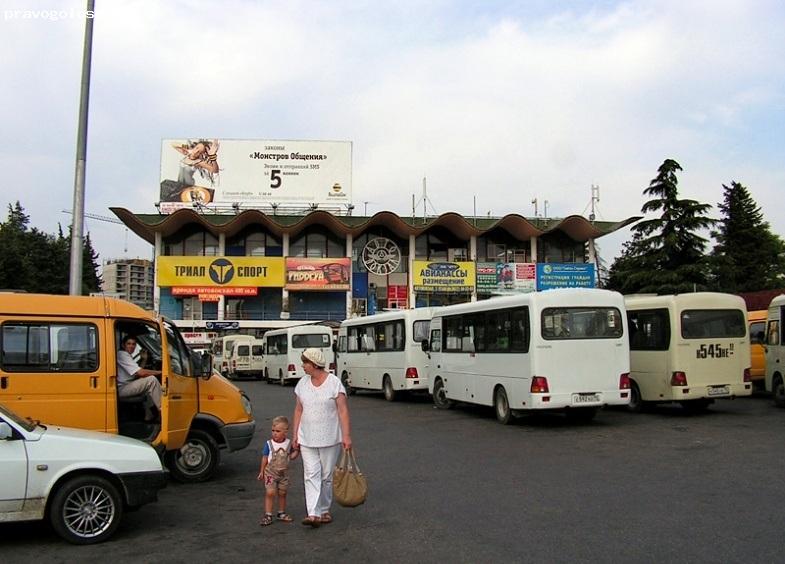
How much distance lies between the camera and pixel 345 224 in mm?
56969

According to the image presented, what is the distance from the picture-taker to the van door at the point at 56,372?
8.23 metres

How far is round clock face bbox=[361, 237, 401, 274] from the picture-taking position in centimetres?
5866

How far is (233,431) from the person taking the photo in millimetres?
10047

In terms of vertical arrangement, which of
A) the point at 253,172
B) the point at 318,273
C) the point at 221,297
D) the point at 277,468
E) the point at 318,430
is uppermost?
the point at 253,172

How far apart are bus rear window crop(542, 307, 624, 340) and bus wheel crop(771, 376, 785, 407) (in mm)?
5843

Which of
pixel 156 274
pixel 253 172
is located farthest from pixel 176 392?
pixel 253 172

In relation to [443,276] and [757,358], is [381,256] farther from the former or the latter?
[757,358]

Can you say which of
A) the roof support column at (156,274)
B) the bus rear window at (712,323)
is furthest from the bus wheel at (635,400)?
the roof support column at (156,274)

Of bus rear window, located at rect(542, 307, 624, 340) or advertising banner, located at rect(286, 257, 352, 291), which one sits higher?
advertising banner, located at rect(286, 257, 352, 291)

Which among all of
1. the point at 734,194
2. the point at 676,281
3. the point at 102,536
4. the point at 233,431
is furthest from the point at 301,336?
the point at 734,194

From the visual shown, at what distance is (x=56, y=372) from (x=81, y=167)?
6.07m

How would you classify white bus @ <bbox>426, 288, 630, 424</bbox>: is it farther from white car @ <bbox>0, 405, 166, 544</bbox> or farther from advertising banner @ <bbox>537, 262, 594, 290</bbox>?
advertising banner @ <bbox>537, 262, 594, 290</bbox>

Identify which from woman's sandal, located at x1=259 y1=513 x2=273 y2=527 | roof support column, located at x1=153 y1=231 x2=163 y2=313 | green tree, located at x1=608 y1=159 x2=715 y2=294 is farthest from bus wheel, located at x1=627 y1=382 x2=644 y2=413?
roof support column, located at x1=153 y1=231 x2=163 y2=313

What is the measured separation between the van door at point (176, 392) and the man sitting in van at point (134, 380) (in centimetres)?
19
